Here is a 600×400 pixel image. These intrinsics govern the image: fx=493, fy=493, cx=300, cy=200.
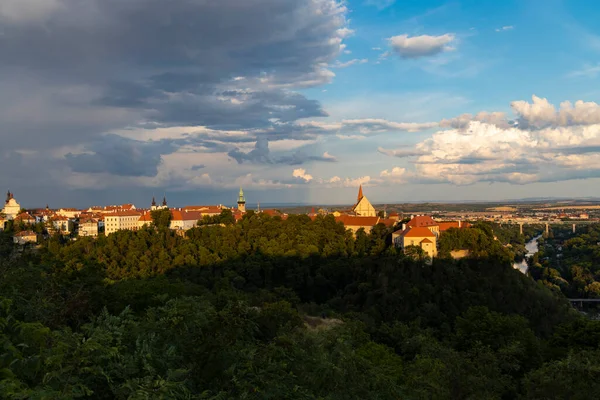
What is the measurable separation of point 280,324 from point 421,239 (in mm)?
39993

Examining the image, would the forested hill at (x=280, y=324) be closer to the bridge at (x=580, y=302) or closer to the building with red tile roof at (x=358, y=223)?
the building with red tile roof at (x=358, y=223)

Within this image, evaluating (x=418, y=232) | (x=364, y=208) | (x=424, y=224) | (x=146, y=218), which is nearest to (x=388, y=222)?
(x=424, y=224)

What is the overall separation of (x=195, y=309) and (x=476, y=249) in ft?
182

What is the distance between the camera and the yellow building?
62062 millimetres

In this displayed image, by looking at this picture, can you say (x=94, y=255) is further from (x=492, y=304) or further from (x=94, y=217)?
(x=492, y=304)

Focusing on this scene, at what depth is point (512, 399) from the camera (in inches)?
950

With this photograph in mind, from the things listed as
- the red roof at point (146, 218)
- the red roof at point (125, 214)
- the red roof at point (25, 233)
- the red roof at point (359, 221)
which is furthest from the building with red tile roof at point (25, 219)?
the red roof at point (359, 221)

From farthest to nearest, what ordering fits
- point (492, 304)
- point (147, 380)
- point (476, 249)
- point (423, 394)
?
point (476, 249)
point (492, 304)
point (423, 394)
point (147, 380)

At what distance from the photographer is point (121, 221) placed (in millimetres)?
106438

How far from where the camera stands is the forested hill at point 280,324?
8266 mm

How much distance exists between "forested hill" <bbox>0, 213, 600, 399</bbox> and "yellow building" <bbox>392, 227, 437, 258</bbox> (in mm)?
1787

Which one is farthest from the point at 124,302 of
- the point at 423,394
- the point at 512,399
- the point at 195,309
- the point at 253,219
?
the point at 253,219

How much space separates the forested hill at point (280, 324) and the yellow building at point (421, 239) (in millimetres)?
1787

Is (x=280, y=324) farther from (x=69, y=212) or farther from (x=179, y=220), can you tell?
(x=69, y=212)
